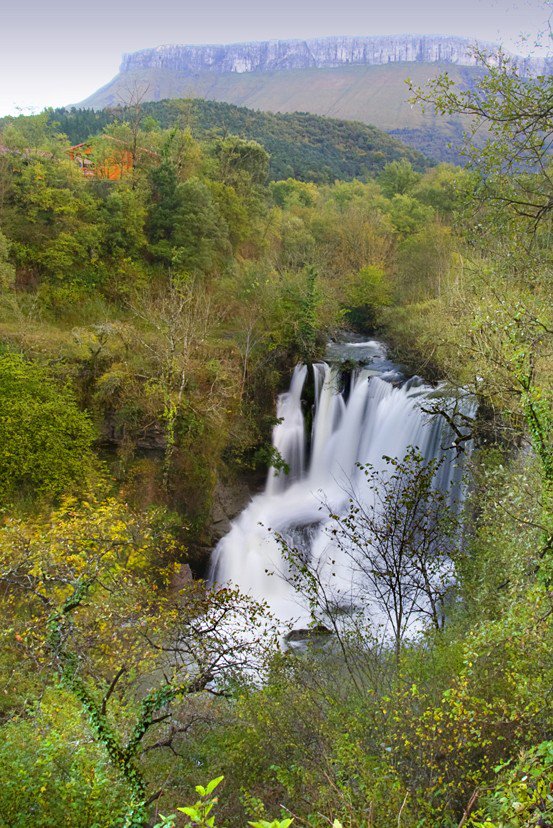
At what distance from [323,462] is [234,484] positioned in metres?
3.81

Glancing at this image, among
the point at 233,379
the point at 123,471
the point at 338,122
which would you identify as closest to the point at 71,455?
the point at 123,471

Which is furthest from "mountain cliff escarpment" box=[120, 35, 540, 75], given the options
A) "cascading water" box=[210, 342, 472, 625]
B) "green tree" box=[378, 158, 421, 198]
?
"cascading water" box=[210, 342, 472, 625]

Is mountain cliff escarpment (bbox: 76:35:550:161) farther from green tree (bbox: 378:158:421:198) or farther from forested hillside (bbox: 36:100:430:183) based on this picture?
green tree (bbox: 378:158:421:198)

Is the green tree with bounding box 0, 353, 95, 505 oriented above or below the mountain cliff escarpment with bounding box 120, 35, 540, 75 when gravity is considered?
below

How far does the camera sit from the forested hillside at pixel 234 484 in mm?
6188

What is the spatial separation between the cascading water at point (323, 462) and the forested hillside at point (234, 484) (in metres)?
0.82

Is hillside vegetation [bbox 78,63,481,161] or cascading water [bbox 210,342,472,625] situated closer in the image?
cascading water [bbox 210,342,472,625]

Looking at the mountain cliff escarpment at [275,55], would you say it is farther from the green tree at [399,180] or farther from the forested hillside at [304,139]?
the green tree at [399,180]

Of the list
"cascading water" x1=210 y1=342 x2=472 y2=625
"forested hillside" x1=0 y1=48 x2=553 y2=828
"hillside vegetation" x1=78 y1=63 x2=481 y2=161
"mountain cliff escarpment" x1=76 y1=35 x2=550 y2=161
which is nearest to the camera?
"forested hillside" x1=0 y1=48 x2=553 y2=828

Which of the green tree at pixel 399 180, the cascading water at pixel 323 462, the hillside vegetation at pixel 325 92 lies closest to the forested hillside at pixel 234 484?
the cascading water at pixel 323 462

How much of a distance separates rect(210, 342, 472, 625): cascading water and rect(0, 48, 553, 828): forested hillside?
0.82m

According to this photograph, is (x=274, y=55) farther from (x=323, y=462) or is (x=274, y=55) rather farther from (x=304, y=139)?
(x=323, y=462)

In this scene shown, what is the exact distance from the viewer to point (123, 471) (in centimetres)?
1880

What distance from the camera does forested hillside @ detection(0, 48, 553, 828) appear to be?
619cm
